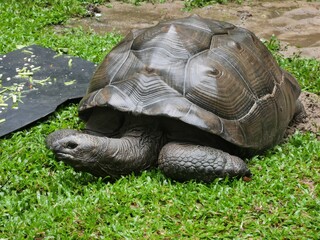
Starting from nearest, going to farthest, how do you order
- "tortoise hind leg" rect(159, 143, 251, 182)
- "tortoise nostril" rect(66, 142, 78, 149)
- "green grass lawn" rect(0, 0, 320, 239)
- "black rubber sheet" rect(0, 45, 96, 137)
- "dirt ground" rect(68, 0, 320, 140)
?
"green grass lawn" rect(0, 0, 320, 239), "tortoise nostril" rect(66, 142, 78, 149), "tortoise hind leg" rect(159, 143, 251, 182), "black rubber sheet" rect(0, 45, 96, 137), "dirt ground" rect(68, 0, 320, 140)

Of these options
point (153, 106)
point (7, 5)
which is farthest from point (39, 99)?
point (7, 5)

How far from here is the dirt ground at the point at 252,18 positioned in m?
7.65

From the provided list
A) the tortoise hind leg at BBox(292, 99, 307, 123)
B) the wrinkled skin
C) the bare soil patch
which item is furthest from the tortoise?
the bare soil patch

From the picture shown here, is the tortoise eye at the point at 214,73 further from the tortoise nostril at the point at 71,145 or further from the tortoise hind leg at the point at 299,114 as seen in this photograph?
the tortoise hind leg at the point at 299,114

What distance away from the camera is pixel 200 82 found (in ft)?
13.9

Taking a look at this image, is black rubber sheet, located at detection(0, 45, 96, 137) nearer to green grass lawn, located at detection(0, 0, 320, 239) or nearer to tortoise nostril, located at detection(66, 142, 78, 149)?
green grass lawn, located at detection(0, 0, 320, 239)

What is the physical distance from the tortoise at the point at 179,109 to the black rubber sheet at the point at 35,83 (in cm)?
81

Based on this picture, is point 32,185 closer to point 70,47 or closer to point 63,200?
point 63,200

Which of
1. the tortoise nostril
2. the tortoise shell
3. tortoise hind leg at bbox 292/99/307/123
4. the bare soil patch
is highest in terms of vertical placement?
the tortoise shell

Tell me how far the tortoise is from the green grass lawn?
157 mm

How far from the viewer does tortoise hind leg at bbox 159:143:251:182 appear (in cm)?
406

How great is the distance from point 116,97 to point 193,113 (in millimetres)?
622

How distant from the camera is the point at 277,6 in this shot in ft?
30.1

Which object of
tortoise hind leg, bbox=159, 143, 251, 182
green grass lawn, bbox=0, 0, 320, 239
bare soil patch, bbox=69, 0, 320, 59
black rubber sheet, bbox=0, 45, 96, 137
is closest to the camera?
green grass lawn, bbox=0, 0, 320, 239
